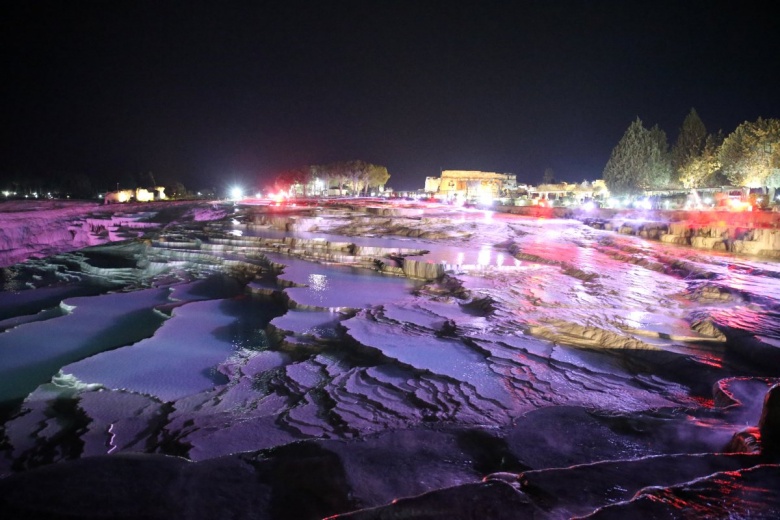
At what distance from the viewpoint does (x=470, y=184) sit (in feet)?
284

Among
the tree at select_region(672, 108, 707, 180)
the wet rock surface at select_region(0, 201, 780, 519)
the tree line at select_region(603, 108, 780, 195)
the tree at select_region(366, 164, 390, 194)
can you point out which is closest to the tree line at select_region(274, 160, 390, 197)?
the tree at select_region(366, 164, 390, 194)

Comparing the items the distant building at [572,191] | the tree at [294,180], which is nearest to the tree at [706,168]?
the distant building at [572,191]

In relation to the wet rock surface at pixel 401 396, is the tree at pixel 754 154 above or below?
above

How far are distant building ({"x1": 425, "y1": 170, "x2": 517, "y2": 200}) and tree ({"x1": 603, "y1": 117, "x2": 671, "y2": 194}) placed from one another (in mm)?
35799

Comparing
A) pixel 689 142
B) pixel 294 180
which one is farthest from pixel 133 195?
pixel 689 142

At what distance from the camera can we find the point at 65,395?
554 centimetres

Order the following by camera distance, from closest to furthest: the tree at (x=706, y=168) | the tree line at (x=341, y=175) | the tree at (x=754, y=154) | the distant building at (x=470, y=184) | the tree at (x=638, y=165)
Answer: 1. the tree at (x=754, y=154)
2. the tree at (x=706, y=168)
3. the tree at (x=638, y=165)
4. the tree line at (x=341, y=175)
5. the distant building at (x=470, y=184)

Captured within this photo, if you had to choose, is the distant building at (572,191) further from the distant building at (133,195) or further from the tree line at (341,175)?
the distant building at (133,195)

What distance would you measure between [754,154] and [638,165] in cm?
1306

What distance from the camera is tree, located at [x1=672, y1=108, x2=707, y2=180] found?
141 ft

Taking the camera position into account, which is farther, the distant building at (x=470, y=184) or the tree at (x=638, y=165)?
the distant building at (x=470, y=184)

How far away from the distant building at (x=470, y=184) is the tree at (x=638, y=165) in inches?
1409

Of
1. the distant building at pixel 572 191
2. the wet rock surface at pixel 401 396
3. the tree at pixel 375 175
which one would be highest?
the tree at pixel 375 175

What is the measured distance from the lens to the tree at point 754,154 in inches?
1133
